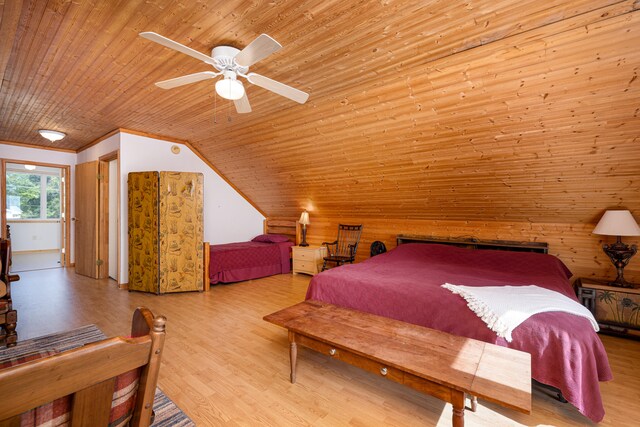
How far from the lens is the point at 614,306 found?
2.76 meters

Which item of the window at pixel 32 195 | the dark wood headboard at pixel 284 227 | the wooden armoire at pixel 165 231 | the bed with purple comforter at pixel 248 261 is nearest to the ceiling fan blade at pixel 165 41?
the wooden armoire at pixel 165 231

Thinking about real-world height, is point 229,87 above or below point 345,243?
above

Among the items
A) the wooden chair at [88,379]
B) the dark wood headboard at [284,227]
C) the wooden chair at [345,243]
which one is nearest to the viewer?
the wooden chair at [88,379]

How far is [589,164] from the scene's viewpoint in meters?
2.71

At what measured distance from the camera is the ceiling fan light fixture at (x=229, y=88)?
2.06m

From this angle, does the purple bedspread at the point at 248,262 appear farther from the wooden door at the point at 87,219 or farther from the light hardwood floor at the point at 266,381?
the wooden door at the point at 87,219

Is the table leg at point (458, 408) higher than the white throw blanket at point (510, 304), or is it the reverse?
the white throw blanket at point (510, 304)

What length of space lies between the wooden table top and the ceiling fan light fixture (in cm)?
166

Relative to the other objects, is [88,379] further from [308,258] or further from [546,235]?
[308,258]

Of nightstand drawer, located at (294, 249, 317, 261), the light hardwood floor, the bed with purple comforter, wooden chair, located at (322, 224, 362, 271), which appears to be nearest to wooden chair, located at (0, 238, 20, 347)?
the light hardwood floor

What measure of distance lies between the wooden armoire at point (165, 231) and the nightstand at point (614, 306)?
4.67 meters

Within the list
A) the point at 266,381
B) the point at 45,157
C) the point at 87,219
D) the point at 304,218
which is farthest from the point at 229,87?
the point at 45,157

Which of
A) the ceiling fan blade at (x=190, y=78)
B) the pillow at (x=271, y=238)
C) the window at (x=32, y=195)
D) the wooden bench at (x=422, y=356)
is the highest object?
the ceiling fan blade at (x=190, y=78)

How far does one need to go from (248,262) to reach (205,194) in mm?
1646
